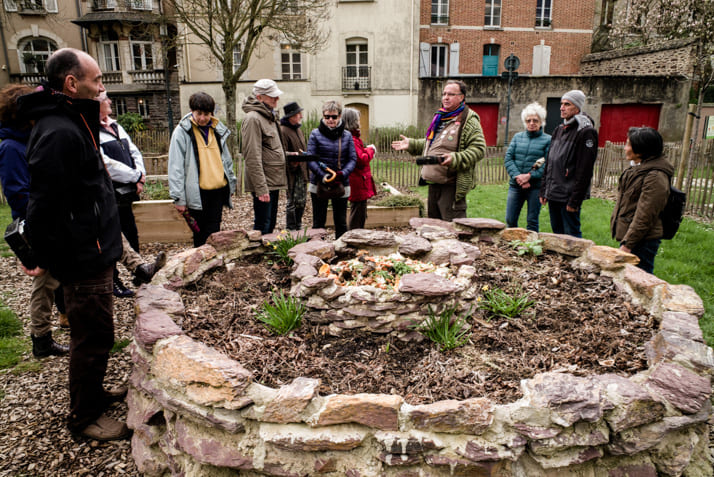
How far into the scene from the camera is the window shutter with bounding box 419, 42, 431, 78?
2361cm

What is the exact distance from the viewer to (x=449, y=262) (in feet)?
12.2

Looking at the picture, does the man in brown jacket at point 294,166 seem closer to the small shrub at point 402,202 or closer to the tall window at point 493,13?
the small shrub at point 402,202

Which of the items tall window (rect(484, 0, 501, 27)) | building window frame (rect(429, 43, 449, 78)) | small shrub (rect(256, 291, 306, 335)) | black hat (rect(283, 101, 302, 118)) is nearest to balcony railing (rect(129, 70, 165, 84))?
building window frame (rect(429, 43, 449, 78))

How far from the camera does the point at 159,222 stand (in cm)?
659

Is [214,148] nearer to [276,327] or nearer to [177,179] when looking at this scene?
[177,179]

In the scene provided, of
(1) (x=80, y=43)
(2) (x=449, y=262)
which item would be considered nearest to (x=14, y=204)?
(2) (x=449, y=262)

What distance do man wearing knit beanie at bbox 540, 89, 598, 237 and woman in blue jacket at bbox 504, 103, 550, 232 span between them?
10.3 inches

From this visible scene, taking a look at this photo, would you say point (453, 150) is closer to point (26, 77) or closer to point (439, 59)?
point (439, 59)

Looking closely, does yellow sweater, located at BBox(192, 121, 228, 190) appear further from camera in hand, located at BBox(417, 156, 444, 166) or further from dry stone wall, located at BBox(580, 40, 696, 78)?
dry stone wall, located at BBox(580, 40, 696, 78)

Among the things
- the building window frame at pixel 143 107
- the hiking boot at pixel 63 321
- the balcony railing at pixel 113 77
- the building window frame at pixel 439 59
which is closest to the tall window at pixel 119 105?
the building window frame at pixel 143 107

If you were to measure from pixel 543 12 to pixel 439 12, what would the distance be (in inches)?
245

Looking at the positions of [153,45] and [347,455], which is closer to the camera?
[347,455]

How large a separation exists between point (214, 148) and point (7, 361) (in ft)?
8.11

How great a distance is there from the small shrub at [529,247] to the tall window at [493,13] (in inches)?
965
